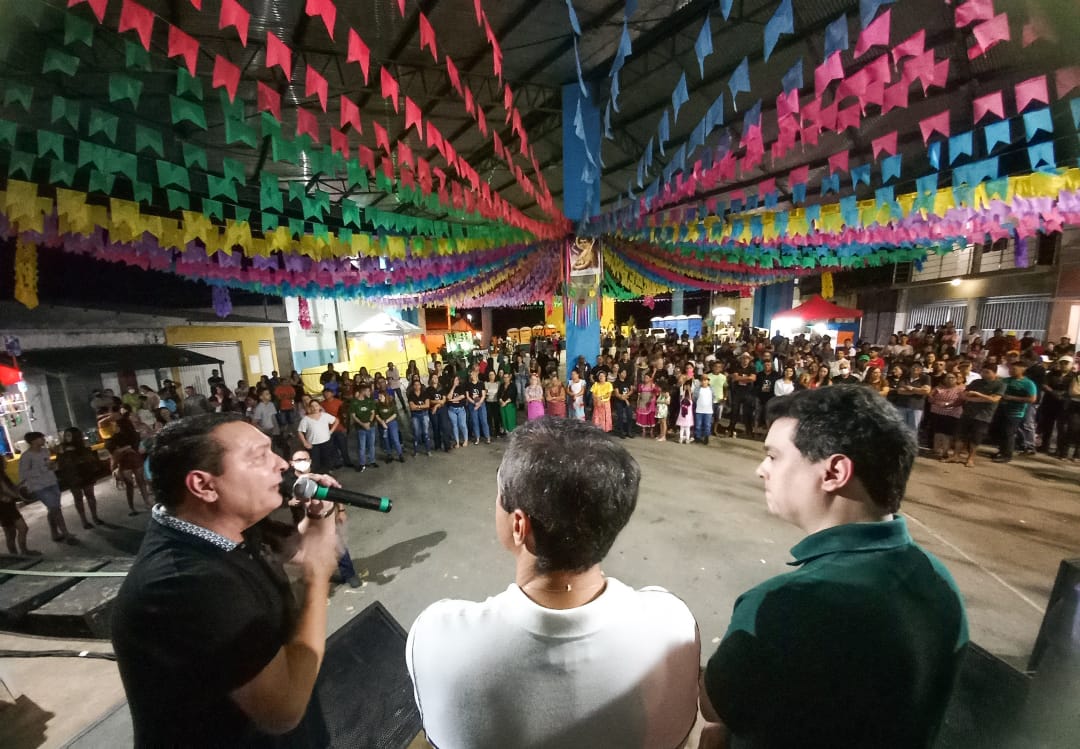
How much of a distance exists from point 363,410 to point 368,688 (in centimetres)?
522

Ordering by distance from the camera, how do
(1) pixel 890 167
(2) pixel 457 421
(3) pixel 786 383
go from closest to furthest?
(1) pixel 890 167 → (3) pixel 786 383 → (2) pixel 457 421

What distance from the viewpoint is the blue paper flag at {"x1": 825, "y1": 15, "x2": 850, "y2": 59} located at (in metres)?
2.54

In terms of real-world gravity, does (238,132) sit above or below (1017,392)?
above

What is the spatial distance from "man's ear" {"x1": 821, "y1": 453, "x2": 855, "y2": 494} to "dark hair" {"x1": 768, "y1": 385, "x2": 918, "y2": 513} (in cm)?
1

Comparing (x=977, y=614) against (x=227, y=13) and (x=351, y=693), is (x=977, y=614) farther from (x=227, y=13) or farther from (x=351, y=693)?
(x=227, y=13)

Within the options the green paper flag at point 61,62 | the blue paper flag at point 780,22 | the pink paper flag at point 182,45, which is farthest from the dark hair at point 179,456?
the blue paper flag at point 780,22

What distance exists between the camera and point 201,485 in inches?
53.2

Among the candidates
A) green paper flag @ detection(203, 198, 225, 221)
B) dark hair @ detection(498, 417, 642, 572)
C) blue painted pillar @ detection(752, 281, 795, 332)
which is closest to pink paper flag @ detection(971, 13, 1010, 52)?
dark hair @ detection(498, 417, 642, 572)

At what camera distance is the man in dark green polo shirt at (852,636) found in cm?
97

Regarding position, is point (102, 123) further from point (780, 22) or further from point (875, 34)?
point (875, 34)

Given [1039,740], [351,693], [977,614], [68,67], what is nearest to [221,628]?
[351,693]

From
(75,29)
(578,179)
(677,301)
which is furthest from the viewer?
(677,301)

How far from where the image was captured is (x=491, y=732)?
0.84 metres

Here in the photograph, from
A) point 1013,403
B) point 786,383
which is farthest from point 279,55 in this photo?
point 1013,403
